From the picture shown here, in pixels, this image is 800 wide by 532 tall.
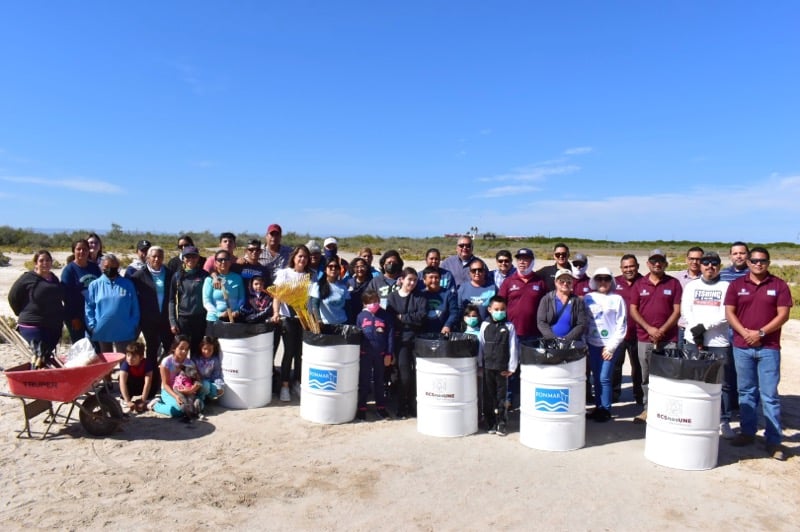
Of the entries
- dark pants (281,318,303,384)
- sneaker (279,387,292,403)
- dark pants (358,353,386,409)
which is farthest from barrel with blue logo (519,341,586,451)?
sneaker (279,387,292,403)

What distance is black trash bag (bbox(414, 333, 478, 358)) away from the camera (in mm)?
5387

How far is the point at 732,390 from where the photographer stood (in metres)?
6.07

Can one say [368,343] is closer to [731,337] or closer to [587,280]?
[587,280]

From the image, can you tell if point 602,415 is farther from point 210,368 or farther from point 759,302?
point 210,368

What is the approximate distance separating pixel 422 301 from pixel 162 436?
9.44 ft

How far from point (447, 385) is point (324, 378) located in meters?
1.29

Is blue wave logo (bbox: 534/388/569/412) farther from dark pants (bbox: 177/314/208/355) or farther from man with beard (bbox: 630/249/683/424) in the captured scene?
dark pants (bbox: 177/314/208/355)

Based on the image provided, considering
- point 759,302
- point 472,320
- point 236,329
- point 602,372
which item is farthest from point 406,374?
point 759,302

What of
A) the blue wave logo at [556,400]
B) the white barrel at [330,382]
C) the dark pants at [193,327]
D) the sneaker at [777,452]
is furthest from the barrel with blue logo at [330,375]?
the sneaker at [777,452]

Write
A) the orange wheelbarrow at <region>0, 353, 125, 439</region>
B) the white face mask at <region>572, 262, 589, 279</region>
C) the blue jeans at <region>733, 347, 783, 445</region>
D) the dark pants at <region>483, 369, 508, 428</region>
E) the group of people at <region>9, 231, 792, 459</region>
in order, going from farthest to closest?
the white face mask at <region>572, 262, 589, 279</region> < the dark pants at <region>483, 369, 508, 428</region> < the group of people at <region>9, 231, 792, 459</region> < the blue jeans at <region>733, 347, 783, 445</region> < the orange wheelbarrow at <region>0, 353, 125, 439</region>

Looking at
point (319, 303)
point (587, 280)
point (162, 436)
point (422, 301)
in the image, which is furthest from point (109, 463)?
point (587, 280)

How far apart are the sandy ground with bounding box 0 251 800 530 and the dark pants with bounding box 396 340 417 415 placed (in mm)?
307

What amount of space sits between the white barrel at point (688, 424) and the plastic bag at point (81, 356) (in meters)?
5.23

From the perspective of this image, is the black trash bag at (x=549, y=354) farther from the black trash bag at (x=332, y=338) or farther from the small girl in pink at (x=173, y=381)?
the small girl in pink at (x=173, y=381)
